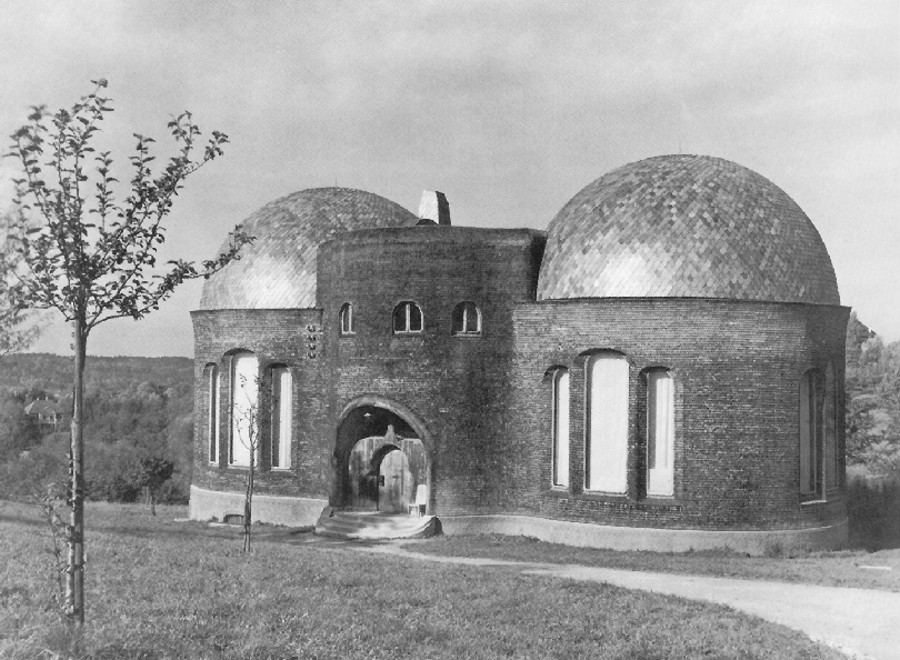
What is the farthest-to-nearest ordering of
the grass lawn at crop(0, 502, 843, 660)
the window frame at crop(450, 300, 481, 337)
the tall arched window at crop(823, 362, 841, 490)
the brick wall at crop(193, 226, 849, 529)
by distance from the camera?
the tall arched window at crop(823, 362, 841, 490), the window frame at crop(450, 300, 481, 337), the brick wall at crop(193, 226, 849, 529), the grass lawn at crop(0, 502, 843, 660)

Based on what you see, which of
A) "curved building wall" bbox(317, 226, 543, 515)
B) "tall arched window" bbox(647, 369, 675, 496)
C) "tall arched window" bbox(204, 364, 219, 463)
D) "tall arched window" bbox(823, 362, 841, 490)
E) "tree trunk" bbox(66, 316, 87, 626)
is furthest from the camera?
"tall arched window" bbox(204, 364, 219, 463)

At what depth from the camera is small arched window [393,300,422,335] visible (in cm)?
2556

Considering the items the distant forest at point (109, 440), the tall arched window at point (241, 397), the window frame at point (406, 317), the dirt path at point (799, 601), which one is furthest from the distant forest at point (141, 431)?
the dirt path at point (799, 601)

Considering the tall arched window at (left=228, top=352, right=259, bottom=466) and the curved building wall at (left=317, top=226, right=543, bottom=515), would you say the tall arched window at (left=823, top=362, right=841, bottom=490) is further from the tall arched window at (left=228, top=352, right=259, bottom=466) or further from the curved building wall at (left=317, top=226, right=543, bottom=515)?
the tall arched window at (left=228, top=352, right=259, bottom=466)

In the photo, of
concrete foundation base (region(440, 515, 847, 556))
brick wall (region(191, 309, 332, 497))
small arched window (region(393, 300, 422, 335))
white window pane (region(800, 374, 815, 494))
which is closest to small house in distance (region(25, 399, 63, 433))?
brick wall (region(191, 309, 332, 497))

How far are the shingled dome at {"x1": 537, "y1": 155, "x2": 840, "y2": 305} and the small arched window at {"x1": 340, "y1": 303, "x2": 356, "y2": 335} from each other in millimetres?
4838

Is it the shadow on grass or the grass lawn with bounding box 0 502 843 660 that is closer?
the grass lawn with bounding box 0 502 843 660

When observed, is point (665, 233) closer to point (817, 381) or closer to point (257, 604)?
point (817, 381)

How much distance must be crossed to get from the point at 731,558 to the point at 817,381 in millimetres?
5193

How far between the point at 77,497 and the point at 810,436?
19.5 m

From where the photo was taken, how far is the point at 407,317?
25.6 meters

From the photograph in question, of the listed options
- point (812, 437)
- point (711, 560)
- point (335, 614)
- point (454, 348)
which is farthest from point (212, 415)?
point (335, 614)

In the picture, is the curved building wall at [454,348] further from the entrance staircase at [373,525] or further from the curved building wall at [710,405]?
the curved building wall at [710,405]

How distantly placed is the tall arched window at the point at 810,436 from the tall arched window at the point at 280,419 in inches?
515
